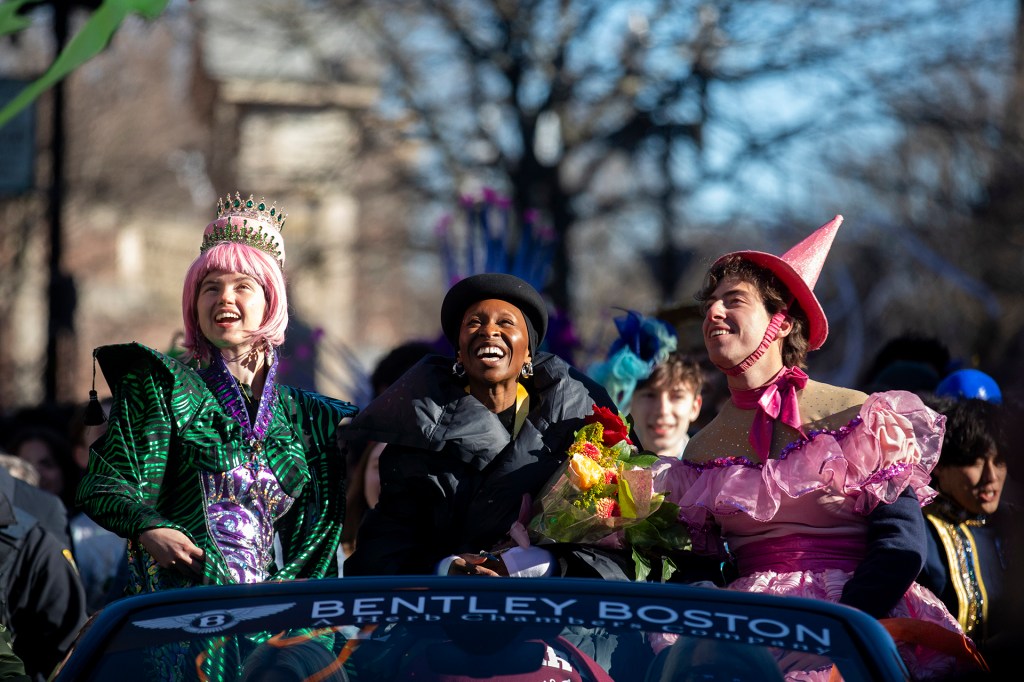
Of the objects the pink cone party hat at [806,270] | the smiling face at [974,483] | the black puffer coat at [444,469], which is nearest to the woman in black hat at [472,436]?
the black puffer coat at [444,469]

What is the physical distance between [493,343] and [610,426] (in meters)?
0.44

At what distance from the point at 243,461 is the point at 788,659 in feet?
6.50

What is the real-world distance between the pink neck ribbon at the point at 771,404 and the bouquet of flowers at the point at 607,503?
0.33 m

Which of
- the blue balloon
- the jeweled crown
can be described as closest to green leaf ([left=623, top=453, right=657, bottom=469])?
the jeweled crown

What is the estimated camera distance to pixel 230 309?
13.7ft

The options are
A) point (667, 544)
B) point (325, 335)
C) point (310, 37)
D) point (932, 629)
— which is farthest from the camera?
point (310, 37)

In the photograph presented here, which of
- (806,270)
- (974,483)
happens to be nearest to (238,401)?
(806,270)

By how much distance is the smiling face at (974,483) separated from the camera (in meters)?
5.17

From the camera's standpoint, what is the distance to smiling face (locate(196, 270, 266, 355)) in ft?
13.7

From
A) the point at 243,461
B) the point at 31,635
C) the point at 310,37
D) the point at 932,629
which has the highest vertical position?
the point at 310,37

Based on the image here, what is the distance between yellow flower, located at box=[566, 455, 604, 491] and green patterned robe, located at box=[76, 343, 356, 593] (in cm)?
81

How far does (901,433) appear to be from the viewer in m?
3.96

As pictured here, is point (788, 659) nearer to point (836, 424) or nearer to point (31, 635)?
point (836, 424)

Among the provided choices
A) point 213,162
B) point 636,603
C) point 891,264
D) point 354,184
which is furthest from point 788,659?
point 891,264
